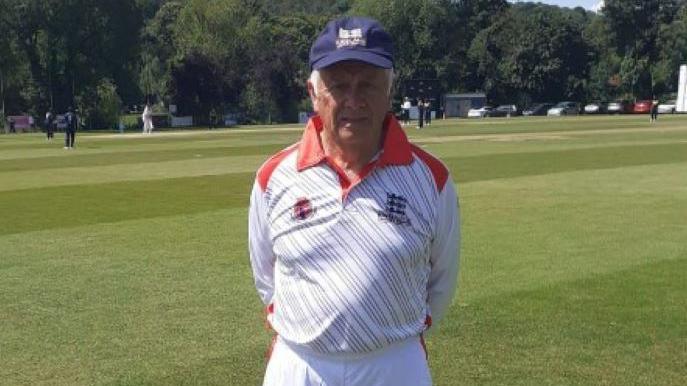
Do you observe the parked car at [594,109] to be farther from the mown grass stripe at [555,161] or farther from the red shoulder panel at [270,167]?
the red shoulder panel at [270,167]

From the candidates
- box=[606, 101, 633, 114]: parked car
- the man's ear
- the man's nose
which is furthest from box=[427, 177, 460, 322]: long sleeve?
box=[606, 101, 633, 114]: parked car

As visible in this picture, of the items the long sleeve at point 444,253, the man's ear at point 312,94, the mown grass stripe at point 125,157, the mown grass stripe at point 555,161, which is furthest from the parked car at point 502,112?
the man's ear at point 312,94

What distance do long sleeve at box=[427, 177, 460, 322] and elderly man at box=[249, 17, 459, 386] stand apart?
Result: 0.05 feet

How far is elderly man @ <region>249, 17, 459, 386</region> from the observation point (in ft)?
10.8

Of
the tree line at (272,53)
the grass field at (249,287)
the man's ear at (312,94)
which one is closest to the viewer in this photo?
the man's ear at (312,94)

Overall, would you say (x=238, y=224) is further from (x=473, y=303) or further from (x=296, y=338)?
(x=296, y=338)

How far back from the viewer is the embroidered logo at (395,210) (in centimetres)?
329

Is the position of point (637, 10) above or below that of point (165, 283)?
above

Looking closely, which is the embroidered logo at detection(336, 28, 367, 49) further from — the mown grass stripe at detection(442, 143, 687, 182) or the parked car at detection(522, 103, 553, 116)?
the parked car at detection(522, 103, 553, 116)

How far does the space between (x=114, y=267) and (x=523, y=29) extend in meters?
104

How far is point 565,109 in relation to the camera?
10056 centimetres

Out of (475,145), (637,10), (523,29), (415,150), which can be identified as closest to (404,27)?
(523,29)

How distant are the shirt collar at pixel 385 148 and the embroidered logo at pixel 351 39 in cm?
32

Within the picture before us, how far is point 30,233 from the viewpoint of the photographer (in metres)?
13.9
